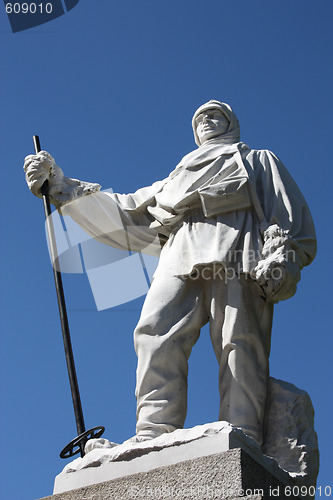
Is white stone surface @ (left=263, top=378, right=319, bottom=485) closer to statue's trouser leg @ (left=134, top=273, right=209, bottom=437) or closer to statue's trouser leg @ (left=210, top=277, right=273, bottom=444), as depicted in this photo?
statue's trouser leg @ (left=210, top=277, right=273, bottom=444)

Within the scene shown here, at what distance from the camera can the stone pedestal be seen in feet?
16.5

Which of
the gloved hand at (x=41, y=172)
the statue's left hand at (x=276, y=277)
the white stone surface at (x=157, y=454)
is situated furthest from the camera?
the gloved hand at (x=41, y=172)

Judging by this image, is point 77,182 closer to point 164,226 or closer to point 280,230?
point 164,226

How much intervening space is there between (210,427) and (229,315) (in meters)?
1.10

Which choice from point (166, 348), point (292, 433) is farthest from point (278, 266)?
point (292, 433)

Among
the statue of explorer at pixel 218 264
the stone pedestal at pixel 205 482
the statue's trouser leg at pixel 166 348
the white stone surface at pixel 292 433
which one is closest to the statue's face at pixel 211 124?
the statue of explorer at pixel 218 264

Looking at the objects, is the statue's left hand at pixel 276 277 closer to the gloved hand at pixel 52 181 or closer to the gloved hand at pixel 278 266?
the gloved hand at pixel 278 266

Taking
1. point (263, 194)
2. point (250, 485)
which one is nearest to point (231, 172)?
point (263, 194)

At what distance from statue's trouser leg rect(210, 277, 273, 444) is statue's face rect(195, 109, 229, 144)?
5.16 ft

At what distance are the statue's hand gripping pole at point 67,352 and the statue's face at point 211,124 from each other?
140 centimetres

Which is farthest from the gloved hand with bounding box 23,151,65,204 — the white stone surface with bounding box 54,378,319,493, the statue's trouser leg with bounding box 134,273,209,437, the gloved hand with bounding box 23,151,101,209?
the white stone surface with bounding box 54,378,319,493

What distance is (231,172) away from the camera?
6.85 metres

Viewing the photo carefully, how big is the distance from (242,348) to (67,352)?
59.7 inches

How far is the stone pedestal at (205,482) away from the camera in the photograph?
5040 millimetres
